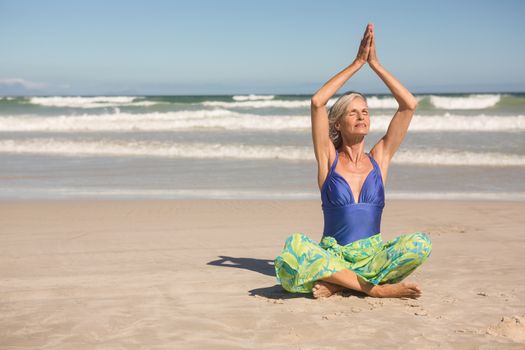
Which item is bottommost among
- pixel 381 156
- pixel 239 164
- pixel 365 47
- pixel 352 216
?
pixel 239 164

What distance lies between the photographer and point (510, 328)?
12.3ft

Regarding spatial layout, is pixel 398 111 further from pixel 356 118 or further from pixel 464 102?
pixel 464 102

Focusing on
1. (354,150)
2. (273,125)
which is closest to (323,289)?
(354,150)

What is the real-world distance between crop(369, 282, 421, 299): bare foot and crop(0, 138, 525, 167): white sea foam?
9.54 meters

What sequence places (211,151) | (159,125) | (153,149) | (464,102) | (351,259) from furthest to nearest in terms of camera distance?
(464,102) < (159,125) < (153,149) < (211,151) < (351,259)

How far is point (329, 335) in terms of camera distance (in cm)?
368

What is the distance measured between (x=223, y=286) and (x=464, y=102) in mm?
38875

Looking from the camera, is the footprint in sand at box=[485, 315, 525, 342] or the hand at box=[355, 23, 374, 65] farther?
Result: the hand at box=[355, 23, 374, 65]

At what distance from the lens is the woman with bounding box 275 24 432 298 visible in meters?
4.38

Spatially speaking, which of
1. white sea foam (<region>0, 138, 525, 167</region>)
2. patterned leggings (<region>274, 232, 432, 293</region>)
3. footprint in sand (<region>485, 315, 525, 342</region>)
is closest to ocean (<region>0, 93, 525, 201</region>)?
white sea foam (<region>0, 138, 525, 167</region>)

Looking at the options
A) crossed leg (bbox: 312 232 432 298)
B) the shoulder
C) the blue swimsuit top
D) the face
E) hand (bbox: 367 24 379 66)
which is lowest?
crossed leg (bbox: 312 232 432 298)

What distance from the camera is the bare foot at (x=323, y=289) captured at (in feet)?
14.5

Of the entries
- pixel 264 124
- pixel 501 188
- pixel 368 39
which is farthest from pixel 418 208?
pixel 264 124

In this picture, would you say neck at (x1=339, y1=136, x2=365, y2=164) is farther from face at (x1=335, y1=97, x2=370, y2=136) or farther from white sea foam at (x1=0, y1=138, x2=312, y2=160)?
white sea foam at (x1=0, y1=138, x2=312, y2=160)
